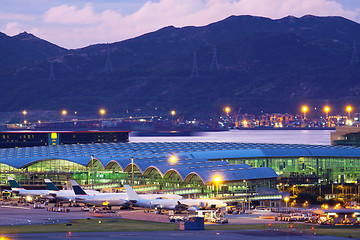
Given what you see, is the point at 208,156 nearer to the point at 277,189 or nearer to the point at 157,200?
the point at 277,189

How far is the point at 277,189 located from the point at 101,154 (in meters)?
45.2

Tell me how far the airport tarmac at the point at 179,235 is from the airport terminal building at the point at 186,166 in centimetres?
4639

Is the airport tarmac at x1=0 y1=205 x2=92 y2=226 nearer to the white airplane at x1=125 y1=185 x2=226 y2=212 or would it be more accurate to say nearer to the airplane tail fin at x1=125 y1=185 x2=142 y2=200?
the airplane tail fin at x1=125 y1=185 x2=142 y2=200

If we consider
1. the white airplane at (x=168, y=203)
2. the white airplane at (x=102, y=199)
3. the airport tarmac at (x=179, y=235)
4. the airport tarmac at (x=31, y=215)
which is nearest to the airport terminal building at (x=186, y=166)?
the white airplane at (x=102, y=199)

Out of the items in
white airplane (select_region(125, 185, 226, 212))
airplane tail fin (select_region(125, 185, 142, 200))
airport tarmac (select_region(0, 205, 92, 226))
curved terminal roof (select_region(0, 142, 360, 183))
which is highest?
curved terminal roof (select_region(0, 142, 360, 183))

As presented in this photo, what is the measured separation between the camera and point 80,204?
142875 mm

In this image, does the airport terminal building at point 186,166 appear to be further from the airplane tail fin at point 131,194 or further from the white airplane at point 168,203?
the airplane tail fin at point 131,194

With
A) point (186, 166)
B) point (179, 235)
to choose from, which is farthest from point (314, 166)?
point (179, 235)

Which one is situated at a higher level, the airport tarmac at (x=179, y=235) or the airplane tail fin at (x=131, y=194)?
the airplane tail fin at (x=131, y=194)

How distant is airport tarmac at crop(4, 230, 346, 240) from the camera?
319 feet

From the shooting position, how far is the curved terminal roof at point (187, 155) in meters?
154

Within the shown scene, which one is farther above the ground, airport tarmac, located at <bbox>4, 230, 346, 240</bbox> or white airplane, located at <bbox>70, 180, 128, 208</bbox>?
white airplane, located at <bbox>70, 180, 128, 208</bbox>

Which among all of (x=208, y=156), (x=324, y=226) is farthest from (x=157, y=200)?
(x=208, y=156)

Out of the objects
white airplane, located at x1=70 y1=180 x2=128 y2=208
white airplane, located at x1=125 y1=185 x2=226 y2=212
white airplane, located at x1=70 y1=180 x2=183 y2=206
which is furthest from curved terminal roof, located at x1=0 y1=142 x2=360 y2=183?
white airplane, located at x1=70 y1=180 x2=128 y2=208
